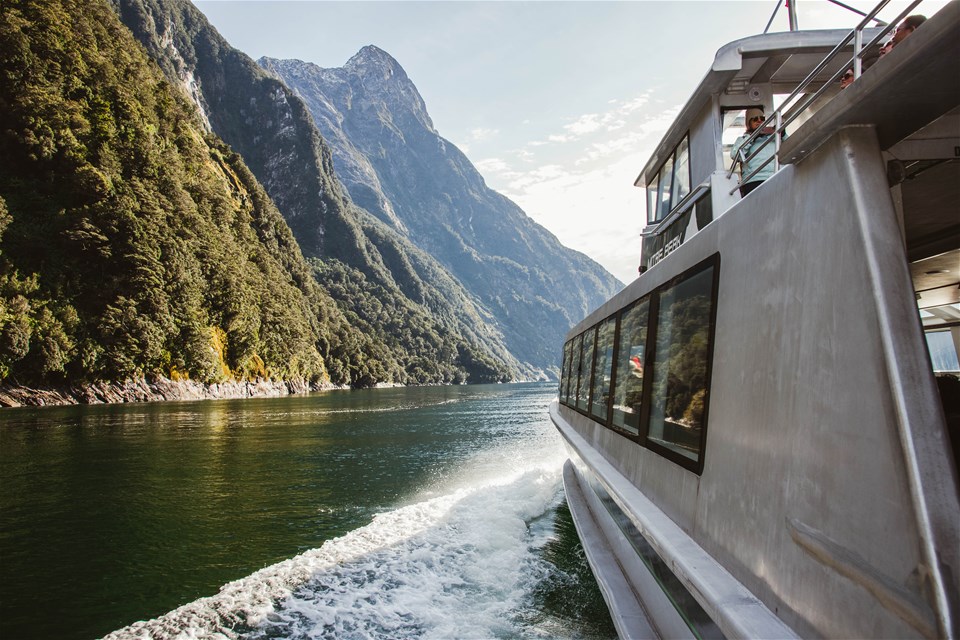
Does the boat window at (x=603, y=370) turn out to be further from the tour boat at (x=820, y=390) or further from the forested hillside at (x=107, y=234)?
the forested hillside at (x=107, y=234)

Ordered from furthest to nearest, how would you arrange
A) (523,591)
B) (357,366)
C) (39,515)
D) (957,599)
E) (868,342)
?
(357,366) < (39,515) < (523,591) < (868,342) < (957,599)

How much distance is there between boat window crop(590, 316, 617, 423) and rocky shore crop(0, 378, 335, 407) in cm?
4559

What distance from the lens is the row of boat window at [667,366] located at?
12.4 ft

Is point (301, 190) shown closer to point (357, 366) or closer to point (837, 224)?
point (357, 366)

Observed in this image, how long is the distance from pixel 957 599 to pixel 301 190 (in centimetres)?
21476

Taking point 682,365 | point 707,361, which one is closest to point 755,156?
point 682,365

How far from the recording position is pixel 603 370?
25.7 feet

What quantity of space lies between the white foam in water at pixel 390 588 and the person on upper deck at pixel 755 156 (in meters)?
5.15

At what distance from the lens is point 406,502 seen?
12.1 metres

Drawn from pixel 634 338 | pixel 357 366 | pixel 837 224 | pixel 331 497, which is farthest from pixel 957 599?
pixel 357 366

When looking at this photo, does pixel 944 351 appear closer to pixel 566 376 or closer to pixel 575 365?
pixel 575 365

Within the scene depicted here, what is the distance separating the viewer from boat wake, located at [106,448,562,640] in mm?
5680

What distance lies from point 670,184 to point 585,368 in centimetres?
352

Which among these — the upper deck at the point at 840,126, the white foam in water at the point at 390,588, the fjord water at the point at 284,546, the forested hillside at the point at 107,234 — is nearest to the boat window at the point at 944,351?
the upper deck at the point at 840,126
